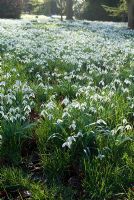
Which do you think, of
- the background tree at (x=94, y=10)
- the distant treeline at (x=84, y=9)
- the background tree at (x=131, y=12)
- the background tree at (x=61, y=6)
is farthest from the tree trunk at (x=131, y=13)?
the background tree at (x=94, y=10)

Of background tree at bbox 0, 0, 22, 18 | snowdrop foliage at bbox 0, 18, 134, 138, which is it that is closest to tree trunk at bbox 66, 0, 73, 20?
background tree at bbox 0, 0, 22, 18

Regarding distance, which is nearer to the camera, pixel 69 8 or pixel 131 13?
pixel 131 13

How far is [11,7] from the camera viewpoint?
171 feet

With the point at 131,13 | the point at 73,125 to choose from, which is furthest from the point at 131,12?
the point at 73,125

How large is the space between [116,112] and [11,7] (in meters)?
48.8

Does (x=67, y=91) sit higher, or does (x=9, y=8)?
(x=9, y=8)

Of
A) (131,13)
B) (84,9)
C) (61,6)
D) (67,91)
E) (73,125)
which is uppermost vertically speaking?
(61,6)

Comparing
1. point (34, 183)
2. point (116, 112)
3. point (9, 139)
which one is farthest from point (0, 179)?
point (116, 112)

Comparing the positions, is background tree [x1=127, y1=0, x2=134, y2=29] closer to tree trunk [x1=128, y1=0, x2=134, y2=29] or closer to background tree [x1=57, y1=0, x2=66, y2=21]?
tree trunk [x1=128, y1=0, x2=134, y2=29]

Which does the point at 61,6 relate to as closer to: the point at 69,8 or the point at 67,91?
the point at 69,8

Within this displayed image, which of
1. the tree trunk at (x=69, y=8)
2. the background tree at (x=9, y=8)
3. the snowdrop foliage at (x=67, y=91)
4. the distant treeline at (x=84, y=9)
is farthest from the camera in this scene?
the distant treeline at (x=84, y=9)

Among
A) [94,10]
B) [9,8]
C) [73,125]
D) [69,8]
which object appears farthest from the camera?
[94,10]

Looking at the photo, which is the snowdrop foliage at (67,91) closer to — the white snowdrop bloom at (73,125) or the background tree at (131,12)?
the white snowdrop bloom at (73,125)

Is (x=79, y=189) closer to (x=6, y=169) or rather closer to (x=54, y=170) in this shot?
(x=54, y=170)
